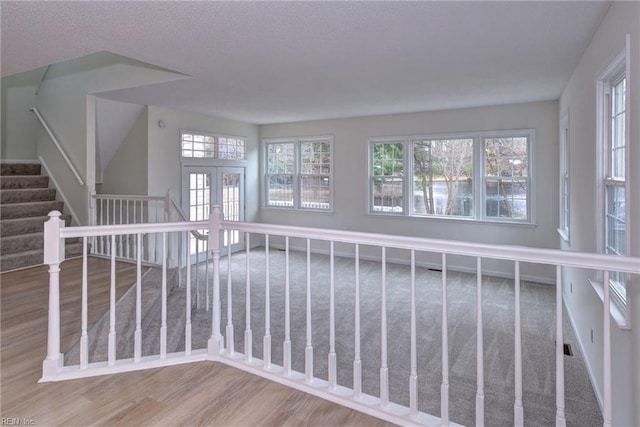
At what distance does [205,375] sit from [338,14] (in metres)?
2.45

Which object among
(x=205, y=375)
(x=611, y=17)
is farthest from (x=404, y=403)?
(x=611, y=17)

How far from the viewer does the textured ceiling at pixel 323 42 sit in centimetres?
244

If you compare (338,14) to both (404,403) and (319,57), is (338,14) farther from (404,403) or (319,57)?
(404,403)

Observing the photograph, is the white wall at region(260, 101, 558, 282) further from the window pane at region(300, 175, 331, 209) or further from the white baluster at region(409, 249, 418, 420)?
the white baluster at region(409, 249, 418, 420)

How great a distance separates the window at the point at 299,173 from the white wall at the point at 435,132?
181 millimetres

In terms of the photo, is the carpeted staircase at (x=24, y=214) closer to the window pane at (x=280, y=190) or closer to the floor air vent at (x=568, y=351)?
the window pane at (x=280, y=190)

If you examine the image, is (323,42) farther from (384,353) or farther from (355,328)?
(384,353)

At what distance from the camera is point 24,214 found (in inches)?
196

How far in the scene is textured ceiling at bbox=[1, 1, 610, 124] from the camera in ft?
8.00

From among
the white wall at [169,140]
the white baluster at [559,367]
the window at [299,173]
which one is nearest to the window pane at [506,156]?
the window at [299,173]

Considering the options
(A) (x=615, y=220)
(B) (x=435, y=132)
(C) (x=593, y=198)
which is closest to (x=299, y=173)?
(B) (x=435, y=132)

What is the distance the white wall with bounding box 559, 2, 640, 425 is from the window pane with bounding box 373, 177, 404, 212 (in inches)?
111

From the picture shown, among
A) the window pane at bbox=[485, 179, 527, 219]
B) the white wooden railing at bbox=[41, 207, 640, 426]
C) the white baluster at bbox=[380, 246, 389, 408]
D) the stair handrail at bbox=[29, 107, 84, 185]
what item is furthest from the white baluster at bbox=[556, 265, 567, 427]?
the stair handrail at bbox=[29, 107, 84, 185]

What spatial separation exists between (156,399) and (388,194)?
5446mm
